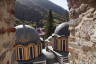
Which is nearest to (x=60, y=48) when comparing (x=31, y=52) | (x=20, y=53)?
(x=31, y=52)

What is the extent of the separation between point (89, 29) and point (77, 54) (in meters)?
0.56

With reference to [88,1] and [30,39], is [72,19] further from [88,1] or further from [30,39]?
[30,39]

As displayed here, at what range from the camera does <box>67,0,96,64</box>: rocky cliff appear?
215 cm

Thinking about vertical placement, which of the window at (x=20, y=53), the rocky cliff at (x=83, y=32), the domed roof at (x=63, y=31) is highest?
the domed roof at (x=63, y=31)

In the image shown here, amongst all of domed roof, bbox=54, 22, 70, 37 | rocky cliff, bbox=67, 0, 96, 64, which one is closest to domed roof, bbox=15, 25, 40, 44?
domed roof, bbox=54, 22, 70, 37

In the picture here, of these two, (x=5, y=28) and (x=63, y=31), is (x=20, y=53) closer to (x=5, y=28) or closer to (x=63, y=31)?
(x=63, y=31)

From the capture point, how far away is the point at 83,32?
2.36 m

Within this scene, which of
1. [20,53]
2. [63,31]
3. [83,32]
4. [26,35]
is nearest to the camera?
[83,32]

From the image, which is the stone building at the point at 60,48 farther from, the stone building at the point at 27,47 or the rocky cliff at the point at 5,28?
the rocky cliff at the point at 5,28

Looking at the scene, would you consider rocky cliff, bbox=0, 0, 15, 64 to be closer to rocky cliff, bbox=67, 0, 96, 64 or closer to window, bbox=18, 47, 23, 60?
rocky cliff, bbox=67, 0, 96, 64

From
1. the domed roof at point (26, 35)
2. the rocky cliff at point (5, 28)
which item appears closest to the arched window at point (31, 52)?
A: the domed roof at point (26, 35)

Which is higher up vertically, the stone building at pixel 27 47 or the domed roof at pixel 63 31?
the domed roof at pixel 63 31

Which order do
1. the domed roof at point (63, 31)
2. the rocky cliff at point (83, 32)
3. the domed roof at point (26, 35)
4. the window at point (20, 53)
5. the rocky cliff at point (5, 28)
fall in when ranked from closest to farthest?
the rocky cliff at point (5, 28) < the rocky cliff at point (83, 32) < the window at point (20, 53) < the domed roof at point (26, 35) < the domed roof at point (63, 31)

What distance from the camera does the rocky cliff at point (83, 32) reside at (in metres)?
2.15
